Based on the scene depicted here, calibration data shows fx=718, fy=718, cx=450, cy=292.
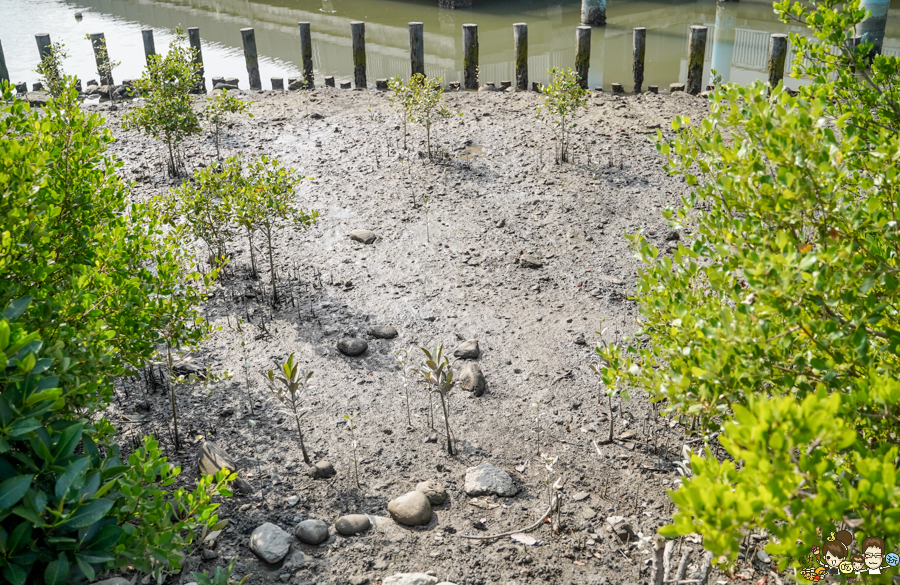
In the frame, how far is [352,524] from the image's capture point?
4438mm

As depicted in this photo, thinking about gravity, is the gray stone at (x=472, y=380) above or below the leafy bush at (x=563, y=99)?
below

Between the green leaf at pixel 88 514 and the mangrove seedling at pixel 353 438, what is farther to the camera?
the mangrove seedling at pixel 353 438

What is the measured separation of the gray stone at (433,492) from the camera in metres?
4.72

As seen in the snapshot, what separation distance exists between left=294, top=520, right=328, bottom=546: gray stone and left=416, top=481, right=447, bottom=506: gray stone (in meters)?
0.70

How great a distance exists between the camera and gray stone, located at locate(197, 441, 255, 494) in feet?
15.8

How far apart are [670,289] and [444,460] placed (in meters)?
2.46

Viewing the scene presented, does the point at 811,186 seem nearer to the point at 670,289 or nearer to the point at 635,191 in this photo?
the point at 670,289

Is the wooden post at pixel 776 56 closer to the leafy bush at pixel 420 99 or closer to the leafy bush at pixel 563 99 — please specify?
the leafy bush at pixel 563 99

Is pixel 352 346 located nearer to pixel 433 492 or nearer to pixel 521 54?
pixel 433 492

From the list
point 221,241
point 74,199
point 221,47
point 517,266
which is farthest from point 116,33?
point 74,199

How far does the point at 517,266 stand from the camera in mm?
7836

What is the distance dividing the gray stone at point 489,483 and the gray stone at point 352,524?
75cm

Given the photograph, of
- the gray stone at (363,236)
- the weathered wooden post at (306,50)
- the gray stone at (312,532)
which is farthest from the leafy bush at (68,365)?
the weathered wooden post at (306,50)

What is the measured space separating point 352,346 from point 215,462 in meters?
1.85
